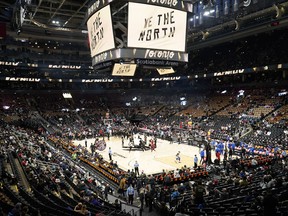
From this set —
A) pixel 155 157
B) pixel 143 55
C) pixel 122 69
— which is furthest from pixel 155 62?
pixel 155 157

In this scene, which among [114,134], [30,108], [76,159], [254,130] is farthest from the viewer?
[30,108]

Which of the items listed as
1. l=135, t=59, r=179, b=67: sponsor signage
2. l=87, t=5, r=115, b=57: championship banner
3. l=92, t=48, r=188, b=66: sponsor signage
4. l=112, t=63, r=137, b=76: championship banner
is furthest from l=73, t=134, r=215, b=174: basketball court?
l=87, t=5, r=115, b=57: championship banner

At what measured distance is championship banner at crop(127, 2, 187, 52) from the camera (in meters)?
6.66

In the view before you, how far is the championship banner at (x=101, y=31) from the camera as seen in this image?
6828 millimetres

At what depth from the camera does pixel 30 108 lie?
41.4m

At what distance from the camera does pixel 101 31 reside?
24.0ft

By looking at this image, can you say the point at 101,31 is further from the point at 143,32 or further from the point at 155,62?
the point at 155,62

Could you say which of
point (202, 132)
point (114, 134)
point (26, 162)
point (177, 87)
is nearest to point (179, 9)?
point (26, 162)

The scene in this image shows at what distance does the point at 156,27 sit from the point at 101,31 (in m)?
1.47

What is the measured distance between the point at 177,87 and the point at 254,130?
24632 mm

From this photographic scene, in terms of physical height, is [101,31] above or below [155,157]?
above

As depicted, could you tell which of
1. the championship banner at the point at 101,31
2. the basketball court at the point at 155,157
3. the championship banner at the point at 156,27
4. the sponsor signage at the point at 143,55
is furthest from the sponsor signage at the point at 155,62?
the basketball court at the point at 155,157

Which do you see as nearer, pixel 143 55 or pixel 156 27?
pixel 143 55

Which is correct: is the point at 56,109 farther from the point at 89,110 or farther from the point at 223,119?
the point at 223,119
